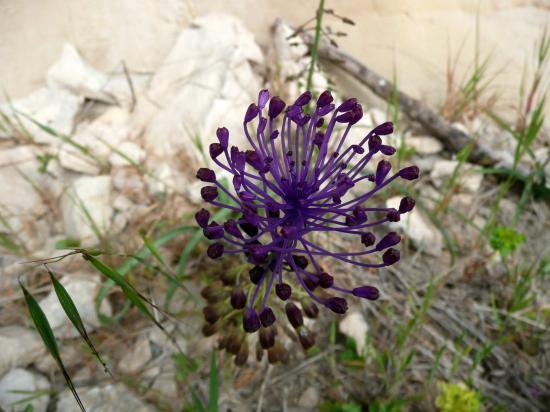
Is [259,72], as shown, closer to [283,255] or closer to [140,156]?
[140,156]

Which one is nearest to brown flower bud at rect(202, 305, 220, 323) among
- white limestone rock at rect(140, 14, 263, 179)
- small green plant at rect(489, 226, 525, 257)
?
white limestone rock at rect(140, 14, 263, 179)

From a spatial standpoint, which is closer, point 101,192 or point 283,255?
point 283,255

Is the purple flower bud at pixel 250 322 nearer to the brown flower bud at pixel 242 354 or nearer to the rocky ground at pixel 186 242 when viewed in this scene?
the brown flower bud at pixel 242 354

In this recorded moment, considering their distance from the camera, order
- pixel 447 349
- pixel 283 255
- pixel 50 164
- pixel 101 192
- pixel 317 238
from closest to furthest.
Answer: pixel 283 255 < pixel 447 349 < pixel 317 238 < pixel 101 192 < pixel 50 164

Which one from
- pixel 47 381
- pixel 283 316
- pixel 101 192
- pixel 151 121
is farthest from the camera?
pixel 151 121

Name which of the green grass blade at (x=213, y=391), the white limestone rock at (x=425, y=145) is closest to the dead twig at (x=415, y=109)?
the white limestone rock at (x=425, y=145)

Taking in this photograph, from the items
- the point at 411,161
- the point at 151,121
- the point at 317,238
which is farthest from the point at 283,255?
the point at 151,121

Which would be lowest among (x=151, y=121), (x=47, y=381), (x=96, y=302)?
(x=47, y=381)
